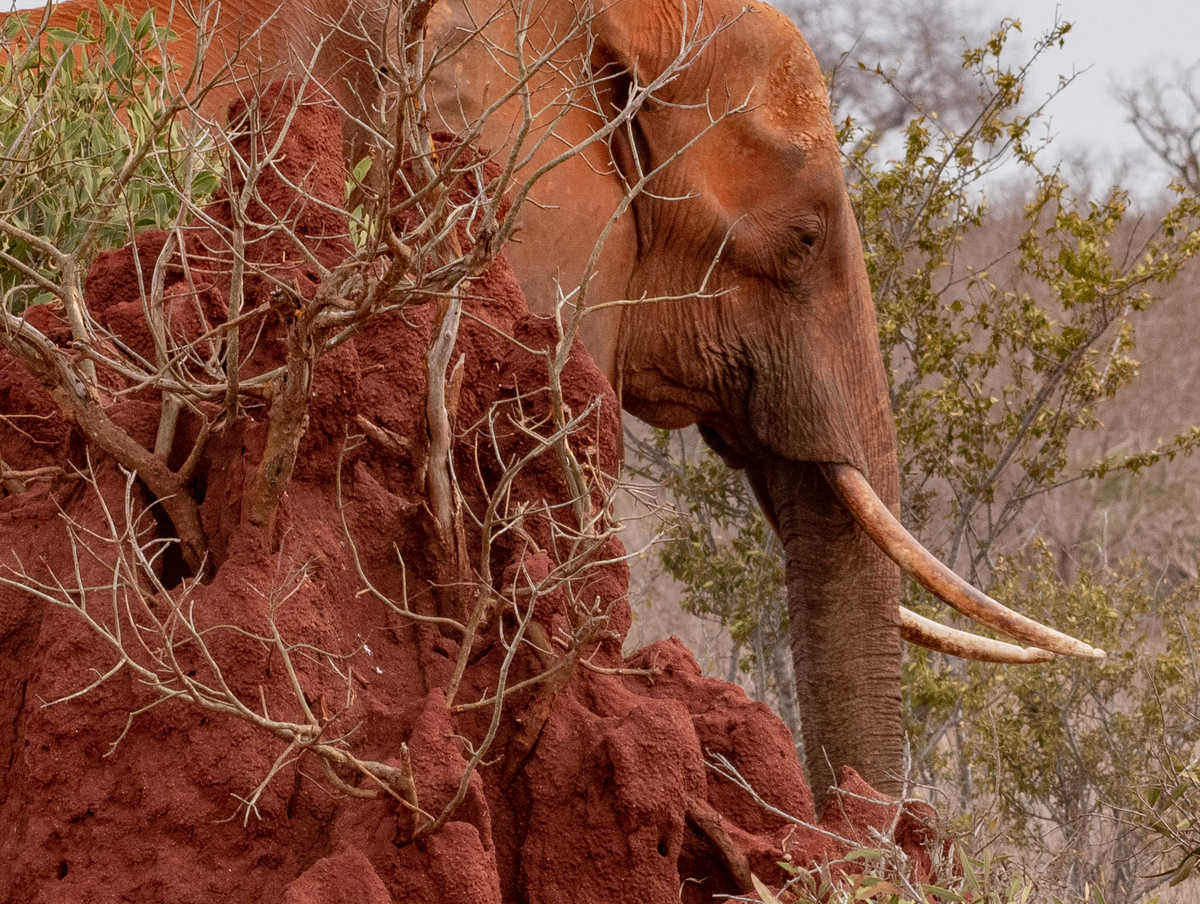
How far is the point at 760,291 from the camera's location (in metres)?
5.12

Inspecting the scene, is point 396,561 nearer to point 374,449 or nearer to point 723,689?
point 374,449

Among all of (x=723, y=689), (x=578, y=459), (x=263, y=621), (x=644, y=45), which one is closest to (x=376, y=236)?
(x=263, y=621)

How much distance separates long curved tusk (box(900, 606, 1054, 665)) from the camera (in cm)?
455

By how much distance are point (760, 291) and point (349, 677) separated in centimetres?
285

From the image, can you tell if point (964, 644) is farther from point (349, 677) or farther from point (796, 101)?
point (349, 677)

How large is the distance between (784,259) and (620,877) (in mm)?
2741

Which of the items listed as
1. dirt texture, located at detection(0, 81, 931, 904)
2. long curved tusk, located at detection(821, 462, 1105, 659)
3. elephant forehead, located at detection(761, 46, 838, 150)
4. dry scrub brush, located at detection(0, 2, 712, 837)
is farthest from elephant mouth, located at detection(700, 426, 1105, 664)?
dry scrub brush, located at detection(0, 2, 712, 837)

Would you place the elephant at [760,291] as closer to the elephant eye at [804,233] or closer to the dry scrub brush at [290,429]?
the elephant eye at [804,233]

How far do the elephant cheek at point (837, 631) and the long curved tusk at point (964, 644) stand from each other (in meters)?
0.09

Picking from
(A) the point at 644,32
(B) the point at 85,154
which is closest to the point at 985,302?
(A) the point at 644,32

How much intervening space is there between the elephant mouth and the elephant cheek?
70 millimetres

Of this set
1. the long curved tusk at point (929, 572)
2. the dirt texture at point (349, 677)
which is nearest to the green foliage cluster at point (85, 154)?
the dirt texture at point (349, 677)

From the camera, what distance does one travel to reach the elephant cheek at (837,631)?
4.78 m

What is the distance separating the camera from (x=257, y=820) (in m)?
2.52
